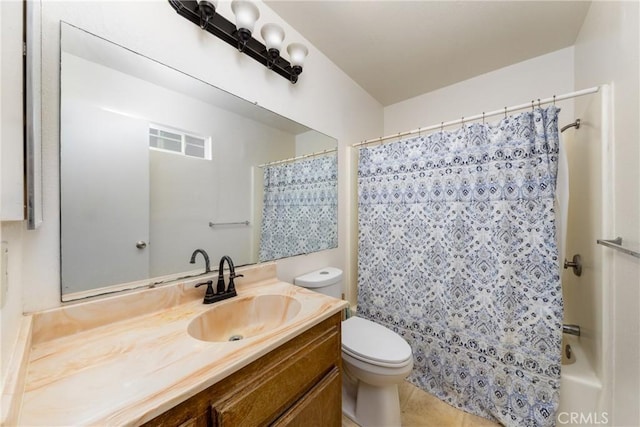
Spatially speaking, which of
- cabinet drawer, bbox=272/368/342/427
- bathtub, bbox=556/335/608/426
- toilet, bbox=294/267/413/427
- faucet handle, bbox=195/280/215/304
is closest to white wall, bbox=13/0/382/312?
faucet handle, bbox=195/280/215/304

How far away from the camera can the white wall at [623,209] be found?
90 centimetres

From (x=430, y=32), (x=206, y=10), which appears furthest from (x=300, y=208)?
(x=430, y=32)

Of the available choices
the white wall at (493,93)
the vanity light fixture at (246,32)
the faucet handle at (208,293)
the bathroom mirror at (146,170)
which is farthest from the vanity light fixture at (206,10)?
the white wall at (493,93)

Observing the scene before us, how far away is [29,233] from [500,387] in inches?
88.4

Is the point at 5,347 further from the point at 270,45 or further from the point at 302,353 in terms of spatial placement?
the point at 270,45

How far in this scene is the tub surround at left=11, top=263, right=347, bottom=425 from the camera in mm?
463

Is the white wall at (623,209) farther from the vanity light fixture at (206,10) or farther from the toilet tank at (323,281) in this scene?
the vanity light fixture at (206,10)

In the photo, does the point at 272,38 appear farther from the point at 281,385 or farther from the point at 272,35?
the point at 281,385

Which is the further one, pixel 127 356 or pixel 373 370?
pixel 373 370

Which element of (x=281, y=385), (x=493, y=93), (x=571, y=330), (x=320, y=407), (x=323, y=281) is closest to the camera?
(x=281, y=385)

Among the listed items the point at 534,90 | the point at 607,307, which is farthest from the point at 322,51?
the point at 607,307

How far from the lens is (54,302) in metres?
0.74

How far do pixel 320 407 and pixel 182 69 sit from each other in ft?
5.03

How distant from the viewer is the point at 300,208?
1649 millimetres
